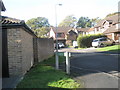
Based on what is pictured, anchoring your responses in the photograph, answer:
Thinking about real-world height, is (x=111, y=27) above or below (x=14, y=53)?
above

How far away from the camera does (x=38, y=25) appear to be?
7006 cm

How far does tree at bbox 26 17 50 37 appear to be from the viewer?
200 feet

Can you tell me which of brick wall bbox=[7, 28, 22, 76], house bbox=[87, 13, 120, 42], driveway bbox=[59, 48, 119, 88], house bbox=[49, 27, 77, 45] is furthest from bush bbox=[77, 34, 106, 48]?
brick wall bbox=[7, 28, 22, 76]

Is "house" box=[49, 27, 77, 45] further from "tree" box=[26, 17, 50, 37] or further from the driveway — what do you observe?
the driveway

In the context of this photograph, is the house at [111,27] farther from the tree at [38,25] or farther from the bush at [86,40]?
the tree at [38,25]

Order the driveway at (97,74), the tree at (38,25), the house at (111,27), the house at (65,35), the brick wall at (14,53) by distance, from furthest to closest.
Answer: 1. the house at (65,35)
2. the tree at (38,25)
3. the house at (111,27)
4. the brick wall at (14,53)
5. the driveway at (97,74)

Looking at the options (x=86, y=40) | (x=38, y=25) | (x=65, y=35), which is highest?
(x=38, y=25)

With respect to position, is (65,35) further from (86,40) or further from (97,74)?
(97,74)

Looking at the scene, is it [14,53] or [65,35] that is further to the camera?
[65,35]

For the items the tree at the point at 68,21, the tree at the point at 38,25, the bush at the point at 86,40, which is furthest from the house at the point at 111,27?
the tree at the point at 68,21

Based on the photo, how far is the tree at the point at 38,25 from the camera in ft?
200

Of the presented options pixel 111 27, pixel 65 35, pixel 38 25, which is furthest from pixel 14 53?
pixel 38 25

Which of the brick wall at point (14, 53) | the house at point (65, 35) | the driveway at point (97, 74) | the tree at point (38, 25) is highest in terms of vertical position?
the tree at point (38, 25)

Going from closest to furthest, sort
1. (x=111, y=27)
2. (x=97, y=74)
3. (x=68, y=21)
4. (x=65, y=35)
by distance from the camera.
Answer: (x=97, y=74), (x=111, y=27), (x=65, y=35), (x=68, y=21)
